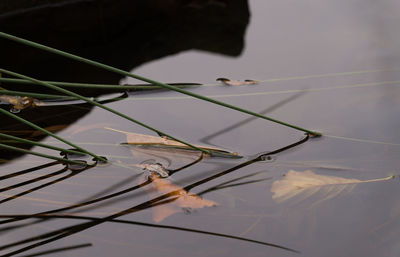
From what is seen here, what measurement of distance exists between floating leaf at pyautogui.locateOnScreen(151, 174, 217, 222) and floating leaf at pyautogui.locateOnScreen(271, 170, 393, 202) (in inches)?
7.0

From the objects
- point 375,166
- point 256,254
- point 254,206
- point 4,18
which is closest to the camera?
point 256,254

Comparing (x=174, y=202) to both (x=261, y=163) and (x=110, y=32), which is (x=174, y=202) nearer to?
(x=261, y=163)

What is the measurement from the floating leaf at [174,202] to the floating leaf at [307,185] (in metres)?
0.18

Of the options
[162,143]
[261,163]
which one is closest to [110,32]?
[162,143]

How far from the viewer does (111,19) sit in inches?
81.0

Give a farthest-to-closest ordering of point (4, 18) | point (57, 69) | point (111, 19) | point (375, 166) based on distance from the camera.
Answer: point (111, 19) < point (4, 18) < point (57, 69) < point (375, 166)

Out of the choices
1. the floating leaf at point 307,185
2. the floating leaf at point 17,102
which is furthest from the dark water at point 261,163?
the floating leaf at point 17,102

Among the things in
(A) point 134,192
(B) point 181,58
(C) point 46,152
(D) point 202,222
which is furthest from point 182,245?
(B) point 181,58

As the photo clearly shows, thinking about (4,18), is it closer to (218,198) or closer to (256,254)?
(218,198)

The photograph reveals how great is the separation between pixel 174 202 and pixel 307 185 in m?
0.35

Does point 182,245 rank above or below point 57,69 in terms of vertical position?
below

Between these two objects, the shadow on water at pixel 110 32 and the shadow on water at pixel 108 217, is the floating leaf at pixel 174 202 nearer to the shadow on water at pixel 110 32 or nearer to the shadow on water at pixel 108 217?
the shadow on water at pixel 108 217

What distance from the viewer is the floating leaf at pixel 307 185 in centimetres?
127

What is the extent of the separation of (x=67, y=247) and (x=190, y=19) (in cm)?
120
